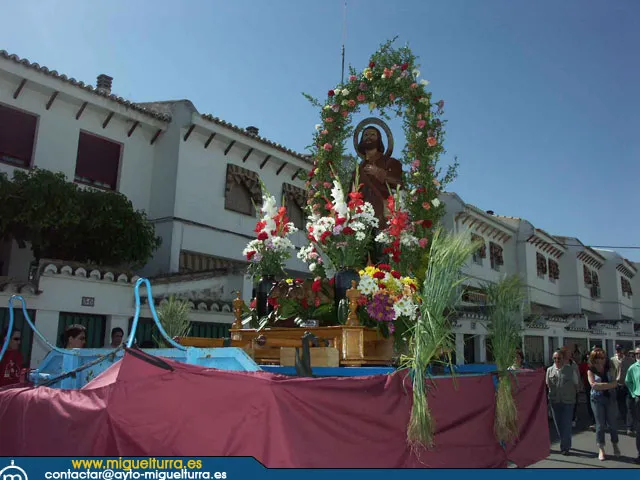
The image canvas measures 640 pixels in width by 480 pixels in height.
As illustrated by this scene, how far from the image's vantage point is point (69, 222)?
12508 mm

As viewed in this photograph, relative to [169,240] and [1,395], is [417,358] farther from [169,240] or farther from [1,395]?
[169,240]

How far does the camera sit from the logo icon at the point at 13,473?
3055mm

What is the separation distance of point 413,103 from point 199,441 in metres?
5.01

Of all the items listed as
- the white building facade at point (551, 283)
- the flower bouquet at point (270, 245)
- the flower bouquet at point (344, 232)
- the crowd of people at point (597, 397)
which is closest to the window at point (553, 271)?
the white building facade at point (551, 283)

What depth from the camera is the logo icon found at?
3.05 meters

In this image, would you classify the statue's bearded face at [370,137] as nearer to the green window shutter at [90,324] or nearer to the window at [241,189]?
the green window shutter at [90,324]

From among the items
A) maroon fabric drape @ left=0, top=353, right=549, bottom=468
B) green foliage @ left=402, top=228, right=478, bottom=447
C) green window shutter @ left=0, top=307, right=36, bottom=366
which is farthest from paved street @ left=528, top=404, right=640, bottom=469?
green window shutter @ left=0, top=307, right=36, bottom=366

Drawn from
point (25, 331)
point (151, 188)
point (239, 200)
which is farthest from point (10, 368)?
point (239, 200)

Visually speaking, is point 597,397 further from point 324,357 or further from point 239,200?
→ point 239,200

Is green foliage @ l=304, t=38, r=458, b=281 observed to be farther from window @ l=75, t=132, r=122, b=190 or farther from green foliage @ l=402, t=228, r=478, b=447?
window @ l=75, t=132, r=122, b=190

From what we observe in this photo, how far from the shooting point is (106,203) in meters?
13.4

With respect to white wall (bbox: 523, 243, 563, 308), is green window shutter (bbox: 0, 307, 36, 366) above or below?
below

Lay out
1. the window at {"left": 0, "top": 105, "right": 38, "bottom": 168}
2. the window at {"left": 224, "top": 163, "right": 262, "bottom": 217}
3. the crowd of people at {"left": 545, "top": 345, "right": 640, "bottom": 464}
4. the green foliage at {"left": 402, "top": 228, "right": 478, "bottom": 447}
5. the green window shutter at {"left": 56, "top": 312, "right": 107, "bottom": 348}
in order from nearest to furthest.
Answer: the green foliage at {"left": 402, "top": 228, "right": 478, "bottom": 447} → the crowd of people at {"left": 545, "top": 345, "right": 640, "bottom": 464} → the green window shutter at {"left": 56, "top": 312, "right": 107, "bottom": 348} → the window at {"left": 0, "top": 105, "right": 38, "bottom": 168} → the window at {"left": 224, "top": 163, "right": 262, "bottom": 217}

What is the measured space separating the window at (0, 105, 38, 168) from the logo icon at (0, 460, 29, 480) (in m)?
12.2
